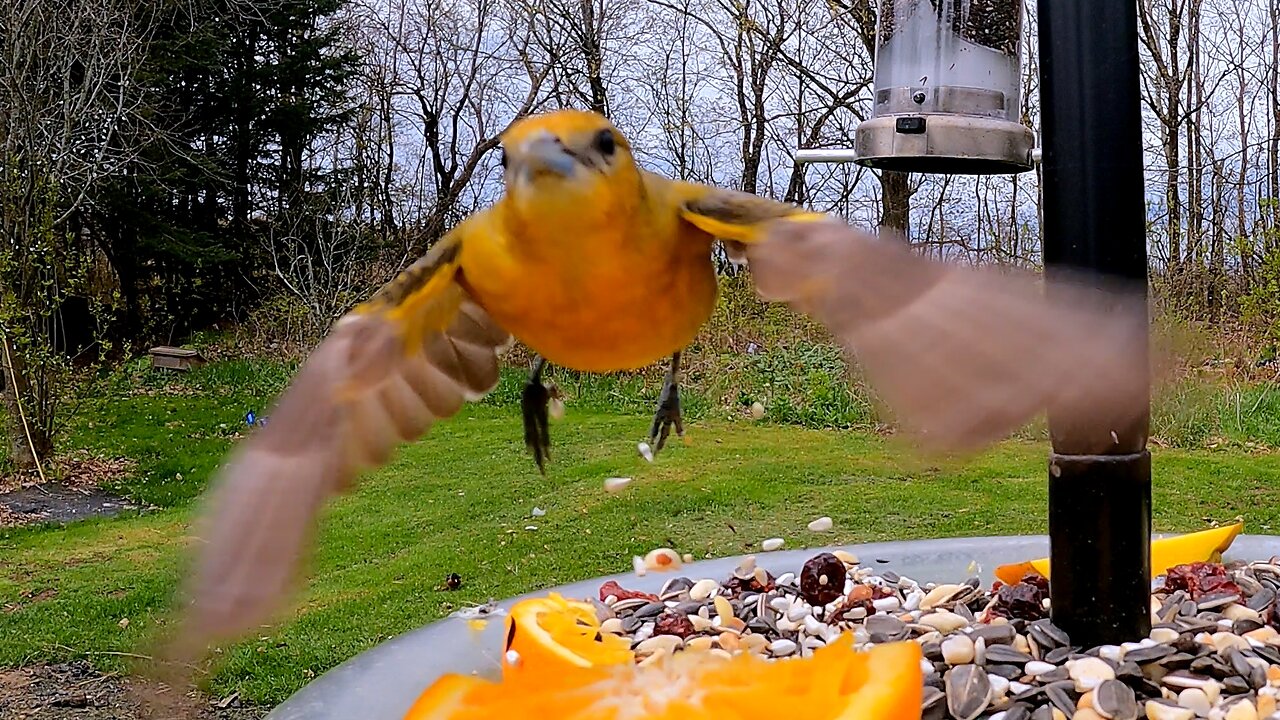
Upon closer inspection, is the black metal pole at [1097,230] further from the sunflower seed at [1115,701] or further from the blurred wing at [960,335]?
the blurred wing at [960,335]

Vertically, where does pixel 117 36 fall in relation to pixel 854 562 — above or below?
above

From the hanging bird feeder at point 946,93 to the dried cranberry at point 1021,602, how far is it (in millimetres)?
996

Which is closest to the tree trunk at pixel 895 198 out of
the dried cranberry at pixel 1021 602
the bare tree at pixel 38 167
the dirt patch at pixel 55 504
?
the dried cranberry at pixel 1021 602

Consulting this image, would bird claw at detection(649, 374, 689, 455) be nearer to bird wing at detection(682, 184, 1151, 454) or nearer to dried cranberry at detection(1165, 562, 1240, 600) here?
bird wing at detection(682, 184, 1151, 454)

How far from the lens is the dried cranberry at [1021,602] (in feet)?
5.50

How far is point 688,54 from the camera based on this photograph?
9180mm

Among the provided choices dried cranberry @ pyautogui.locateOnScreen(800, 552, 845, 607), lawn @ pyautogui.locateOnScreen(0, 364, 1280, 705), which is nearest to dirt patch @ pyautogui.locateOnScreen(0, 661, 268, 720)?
lawn @ pyautogui.locateOnScreen(0, 364, 1280, 705)

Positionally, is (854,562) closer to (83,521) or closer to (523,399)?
(523,399)

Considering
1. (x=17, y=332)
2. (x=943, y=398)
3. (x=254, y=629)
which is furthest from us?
(x=17, y=332)

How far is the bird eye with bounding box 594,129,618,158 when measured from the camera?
113cm

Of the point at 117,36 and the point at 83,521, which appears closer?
the point at 83,521

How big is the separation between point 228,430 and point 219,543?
8.02 meters

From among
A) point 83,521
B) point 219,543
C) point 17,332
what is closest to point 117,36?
point 17,332

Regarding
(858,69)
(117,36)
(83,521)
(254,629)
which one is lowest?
(83,521)
